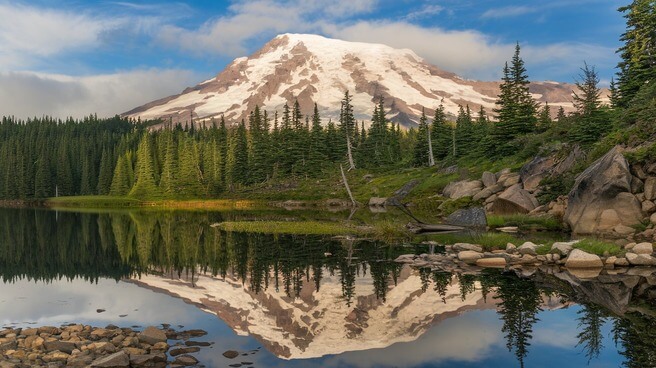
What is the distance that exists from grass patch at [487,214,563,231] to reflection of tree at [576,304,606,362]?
21.1m

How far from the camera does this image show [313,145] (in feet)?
355

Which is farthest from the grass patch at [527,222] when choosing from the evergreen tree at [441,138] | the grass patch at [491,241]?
the evergreen tree at [441,138]

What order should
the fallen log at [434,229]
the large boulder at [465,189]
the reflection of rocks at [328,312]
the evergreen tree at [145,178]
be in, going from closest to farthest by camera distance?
the reflection of rocks at [328,312] → the fallen log at [434,229] → the large boulder at [465,189] → the evergreen tree at [145,178]

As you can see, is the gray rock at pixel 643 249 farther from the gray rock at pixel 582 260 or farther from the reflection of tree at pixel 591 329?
the reflection of tree at pixel 591 329

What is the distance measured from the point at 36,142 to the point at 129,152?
5149 cm

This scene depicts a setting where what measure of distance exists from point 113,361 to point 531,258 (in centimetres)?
2071

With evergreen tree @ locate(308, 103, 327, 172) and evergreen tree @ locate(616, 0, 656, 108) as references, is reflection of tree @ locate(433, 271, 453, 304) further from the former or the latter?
evergreen tree @ locate(308, 103, 327, 172)

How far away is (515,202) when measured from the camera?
1741 inches

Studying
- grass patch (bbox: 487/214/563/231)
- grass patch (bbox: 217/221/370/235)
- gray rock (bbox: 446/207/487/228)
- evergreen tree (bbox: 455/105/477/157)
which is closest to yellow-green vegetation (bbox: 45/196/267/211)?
evergreen tree (bbox: 455/105/477/157)

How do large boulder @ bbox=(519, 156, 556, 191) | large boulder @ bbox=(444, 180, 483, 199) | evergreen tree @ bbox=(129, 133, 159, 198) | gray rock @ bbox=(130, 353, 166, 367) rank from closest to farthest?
gray rock @ bbox=(130, 353, 166, 367) < large boulder @ bbox=(519, 156, 556, 191) < large boulder @ bbox=(444, 180, 483, 199) < evergreen tree @ bbox=(129, 133, 159, 198)

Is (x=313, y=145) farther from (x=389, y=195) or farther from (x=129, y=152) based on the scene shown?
(x=129, y=152)

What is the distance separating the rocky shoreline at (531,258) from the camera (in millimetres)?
23375

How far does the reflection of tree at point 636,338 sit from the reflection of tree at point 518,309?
2426mm

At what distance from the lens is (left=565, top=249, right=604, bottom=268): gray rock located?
23.5m
